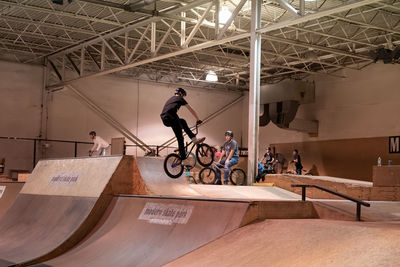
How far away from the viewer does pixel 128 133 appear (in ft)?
88.8

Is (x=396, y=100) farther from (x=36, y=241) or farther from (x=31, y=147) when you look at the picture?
(x=36, y=241)

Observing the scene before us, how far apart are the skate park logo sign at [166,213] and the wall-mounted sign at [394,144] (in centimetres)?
1733

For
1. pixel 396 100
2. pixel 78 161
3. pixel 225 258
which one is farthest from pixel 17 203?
pixel 396 100

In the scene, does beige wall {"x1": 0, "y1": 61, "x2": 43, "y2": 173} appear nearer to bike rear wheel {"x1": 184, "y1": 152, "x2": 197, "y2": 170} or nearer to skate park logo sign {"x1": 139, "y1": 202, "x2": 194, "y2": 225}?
bike rear wheel {"x1": 184, "y1": 152, "x2": 197, "y2": 170}

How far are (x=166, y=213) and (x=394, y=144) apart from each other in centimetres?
1778

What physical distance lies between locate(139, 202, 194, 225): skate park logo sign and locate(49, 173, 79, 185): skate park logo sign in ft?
8.64

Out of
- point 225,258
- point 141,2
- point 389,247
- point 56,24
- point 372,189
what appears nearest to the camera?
point 389,247

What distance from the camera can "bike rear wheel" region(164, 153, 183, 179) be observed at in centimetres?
1067

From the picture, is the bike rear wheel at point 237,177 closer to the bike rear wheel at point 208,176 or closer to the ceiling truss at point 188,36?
the bike rear wheel at point 208,176

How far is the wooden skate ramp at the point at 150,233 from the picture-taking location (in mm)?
6730

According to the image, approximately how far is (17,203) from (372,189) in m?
8.61

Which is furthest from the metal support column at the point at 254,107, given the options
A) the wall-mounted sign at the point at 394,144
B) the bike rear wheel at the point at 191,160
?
the wall-mounted sign at the point at 394,144

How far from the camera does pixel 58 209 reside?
9.96m

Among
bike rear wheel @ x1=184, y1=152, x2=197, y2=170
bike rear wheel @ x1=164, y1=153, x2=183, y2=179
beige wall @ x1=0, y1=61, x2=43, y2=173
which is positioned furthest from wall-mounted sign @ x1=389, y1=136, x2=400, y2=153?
beige wall @ x1=0, y1=61, x2=43, y2=173
